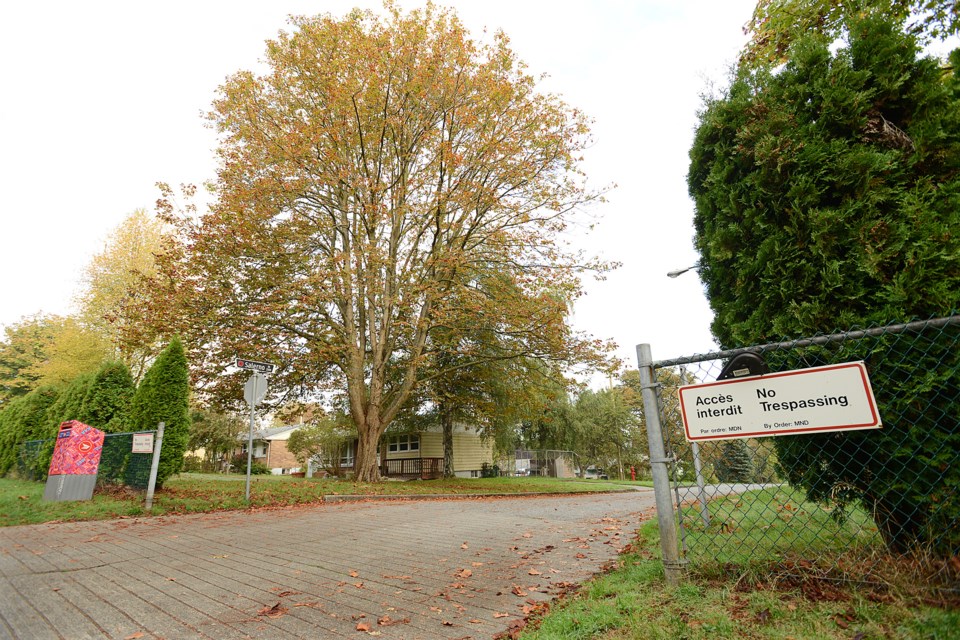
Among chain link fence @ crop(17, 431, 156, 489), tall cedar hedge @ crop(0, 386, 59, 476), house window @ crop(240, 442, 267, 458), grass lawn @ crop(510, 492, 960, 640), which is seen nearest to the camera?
grass lawn @ crop(510, 492, 960, 640)

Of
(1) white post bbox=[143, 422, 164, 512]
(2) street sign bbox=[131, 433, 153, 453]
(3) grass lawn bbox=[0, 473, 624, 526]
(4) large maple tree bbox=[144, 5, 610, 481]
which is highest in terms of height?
(4) large maple tree bbox=[144, 5, 610, 481]

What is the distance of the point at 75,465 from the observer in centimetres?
921

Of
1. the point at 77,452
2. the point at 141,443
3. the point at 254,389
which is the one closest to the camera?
the point at 141,443

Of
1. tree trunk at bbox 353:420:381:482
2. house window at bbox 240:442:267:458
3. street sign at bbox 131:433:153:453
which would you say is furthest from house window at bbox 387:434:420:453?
street sign at bbox 131:433:153:453

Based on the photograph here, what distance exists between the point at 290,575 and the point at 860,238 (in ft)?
17.2

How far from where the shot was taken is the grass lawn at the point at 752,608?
6.88ft

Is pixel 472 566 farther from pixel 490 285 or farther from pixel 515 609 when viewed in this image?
pixel 490 285

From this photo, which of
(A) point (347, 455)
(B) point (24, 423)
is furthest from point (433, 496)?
(A) point (347, 455)

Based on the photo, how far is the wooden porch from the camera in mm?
24531

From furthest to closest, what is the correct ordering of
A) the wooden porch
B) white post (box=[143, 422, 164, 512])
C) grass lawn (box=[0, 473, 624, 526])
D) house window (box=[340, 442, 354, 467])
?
house window (box=[340, 442, 354, 467]), the wooden porch, white post (box=[143, 422, 164, 512]), grass lawn (box=[0, 473, 624, 526])

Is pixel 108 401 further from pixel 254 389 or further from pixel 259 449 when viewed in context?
pixel 259 449

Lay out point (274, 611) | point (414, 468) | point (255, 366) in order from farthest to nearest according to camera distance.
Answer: point (414, 468)
point (255, 366)
point (274, 611)

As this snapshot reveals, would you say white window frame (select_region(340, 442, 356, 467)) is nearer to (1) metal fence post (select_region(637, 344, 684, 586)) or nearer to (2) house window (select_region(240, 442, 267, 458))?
(2) house window (select_region(240, 442, 267, 458))

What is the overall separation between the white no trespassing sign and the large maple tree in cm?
1003
